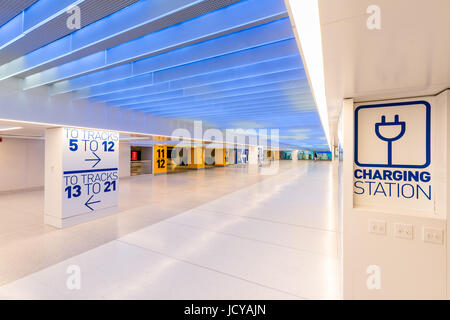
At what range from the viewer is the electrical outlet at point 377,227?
72.9 inches

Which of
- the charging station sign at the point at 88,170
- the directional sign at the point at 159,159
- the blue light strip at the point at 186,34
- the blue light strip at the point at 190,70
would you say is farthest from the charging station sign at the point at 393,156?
the directional sign at the point at 159,159

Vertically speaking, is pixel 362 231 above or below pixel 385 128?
below

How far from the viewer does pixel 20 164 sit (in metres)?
7.85

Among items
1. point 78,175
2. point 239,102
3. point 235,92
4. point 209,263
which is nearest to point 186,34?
point 235,92

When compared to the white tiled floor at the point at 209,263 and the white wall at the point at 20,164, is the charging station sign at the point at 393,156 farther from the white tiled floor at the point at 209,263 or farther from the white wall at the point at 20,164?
the white wall at the point at 20,164

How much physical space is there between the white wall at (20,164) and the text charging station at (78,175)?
17.4 ft

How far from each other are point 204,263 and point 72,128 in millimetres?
3806

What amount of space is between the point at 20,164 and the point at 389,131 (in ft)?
36.4

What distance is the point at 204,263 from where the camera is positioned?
105 inches

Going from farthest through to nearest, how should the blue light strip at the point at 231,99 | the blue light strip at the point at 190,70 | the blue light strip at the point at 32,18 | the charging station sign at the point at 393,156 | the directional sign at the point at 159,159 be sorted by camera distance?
the directional sign at the point at 159,159, the blue light strip at the point at 231,99, the blue light strip at the point at 190,70, the charging station sign at the point at 393,156, the blue light strip at the point at 32,18

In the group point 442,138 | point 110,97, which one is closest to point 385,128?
point 442,138

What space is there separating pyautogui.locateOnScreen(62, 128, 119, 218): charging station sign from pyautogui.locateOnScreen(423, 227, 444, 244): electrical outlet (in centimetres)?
540
